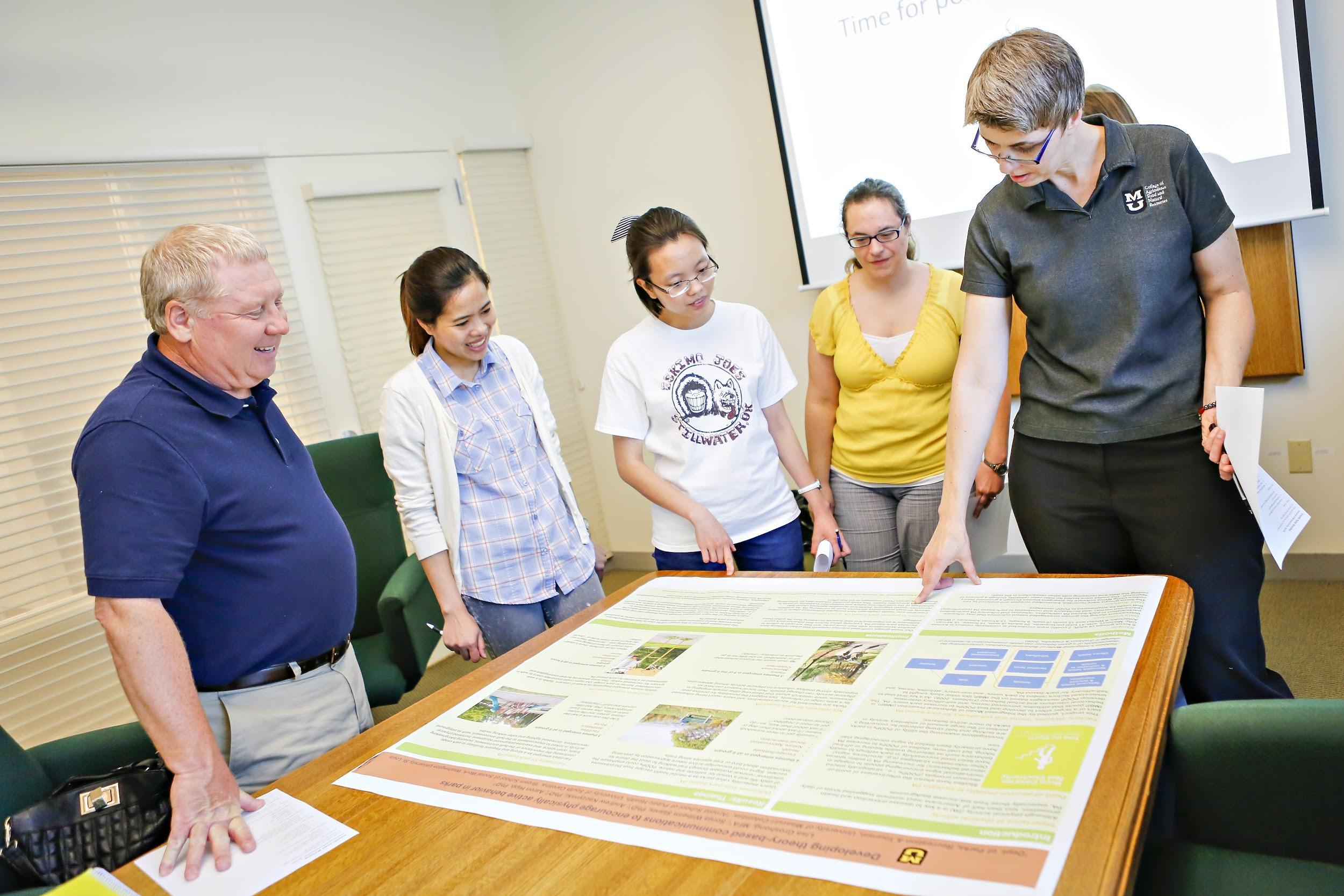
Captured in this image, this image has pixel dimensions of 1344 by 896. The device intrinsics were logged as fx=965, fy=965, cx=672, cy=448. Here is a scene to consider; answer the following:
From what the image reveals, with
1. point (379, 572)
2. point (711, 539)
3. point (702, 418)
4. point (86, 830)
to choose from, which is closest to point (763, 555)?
point (711, 539)

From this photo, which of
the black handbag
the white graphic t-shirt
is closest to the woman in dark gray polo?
the white graphic t-shirt

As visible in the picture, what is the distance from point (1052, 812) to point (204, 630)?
1215 mm

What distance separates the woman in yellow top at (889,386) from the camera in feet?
7.35

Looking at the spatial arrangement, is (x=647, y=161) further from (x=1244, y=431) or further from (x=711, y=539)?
(x=1244, y=431)

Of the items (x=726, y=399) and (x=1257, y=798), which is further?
(x=726, y=399)

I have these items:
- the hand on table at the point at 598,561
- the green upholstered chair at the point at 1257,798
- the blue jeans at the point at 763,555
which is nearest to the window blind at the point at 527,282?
the hand on table at the point at 598,561

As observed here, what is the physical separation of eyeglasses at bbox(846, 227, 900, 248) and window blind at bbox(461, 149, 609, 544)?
2.11m

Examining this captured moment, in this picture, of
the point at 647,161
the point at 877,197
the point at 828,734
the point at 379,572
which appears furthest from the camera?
the point at 647,161

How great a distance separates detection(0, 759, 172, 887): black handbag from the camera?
1.24m

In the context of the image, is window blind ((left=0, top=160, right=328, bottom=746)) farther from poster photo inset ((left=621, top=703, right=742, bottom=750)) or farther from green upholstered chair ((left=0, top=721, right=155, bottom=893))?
poster photo inset ((left=621, top=703, right=742, bottom=750))

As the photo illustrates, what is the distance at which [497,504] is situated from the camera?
2092 millimetres

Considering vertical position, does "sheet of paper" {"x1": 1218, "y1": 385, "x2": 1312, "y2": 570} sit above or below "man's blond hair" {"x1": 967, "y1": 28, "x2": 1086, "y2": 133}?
below

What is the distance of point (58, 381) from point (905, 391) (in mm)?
2483

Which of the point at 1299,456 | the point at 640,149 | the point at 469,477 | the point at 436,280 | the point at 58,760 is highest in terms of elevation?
the point at 640,149
